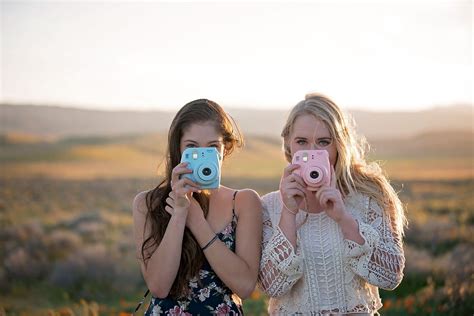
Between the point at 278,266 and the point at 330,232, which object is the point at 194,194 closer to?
the point at 278,266

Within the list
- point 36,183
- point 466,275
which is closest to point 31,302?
point 466,275

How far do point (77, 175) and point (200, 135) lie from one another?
1830 inches

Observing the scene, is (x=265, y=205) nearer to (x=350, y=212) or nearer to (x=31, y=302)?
(x=350, y=212)

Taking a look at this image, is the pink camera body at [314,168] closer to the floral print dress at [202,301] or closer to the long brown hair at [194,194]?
the long brown hair at [194,194]

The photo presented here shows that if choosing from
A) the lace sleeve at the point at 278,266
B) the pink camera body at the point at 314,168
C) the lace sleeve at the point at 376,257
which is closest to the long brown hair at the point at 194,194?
the lace sleeve at the point at 278,266

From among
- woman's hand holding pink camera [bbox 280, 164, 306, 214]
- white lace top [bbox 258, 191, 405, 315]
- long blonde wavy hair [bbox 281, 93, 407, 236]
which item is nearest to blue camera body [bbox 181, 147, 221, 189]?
woman's hand holding pink camera [bbox 280, 164, 306, 214]

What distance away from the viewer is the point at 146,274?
12.5ft

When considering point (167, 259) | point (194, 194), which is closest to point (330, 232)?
point (194, 194)

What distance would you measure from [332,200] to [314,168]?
0.21 metres

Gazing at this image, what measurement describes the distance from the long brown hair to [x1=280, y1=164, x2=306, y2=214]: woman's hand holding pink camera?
1.46 ft

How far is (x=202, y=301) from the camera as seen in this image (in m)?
3.81

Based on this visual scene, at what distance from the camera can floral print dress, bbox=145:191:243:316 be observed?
3809mm

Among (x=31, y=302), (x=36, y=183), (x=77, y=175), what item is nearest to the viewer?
(x=31, y=302)

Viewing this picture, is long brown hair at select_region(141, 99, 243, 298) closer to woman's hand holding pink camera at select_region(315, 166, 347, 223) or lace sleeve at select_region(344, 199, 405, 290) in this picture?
woman's hand holding pink camera at select_region(315, 166, 347, 223)
